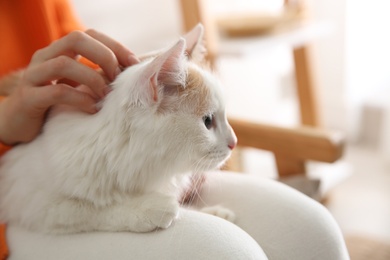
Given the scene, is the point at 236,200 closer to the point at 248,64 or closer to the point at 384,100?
the point at 248,64

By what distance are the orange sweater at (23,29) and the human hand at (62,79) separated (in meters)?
0.21

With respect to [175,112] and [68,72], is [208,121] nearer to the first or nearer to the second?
[175,112]

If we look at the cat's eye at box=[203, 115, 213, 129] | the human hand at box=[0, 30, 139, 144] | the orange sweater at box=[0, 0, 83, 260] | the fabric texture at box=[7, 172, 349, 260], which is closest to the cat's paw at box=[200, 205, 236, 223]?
the fabric texture at box=[7, 172, 349, 260]

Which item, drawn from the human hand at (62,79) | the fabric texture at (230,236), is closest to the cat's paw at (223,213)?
the fabric texture at (230,236)

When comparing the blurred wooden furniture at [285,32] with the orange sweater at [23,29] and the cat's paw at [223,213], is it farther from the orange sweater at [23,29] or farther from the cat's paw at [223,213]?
the cat's paw at [223,213]

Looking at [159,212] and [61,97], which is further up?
[61,97]

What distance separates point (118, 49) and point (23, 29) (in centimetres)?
31

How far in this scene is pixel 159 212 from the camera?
0.56 meters

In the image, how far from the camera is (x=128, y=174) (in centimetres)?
59

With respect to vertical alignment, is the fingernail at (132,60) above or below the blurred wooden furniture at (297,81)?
above

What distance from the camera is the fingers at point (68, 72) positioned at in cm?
59

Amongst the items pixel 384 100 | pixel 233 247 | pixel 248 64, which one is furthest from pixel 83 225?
pixel 384 100

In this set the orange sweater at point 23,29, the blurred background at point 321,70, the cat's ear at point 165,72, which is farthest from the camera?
the blurred background at point 321,70

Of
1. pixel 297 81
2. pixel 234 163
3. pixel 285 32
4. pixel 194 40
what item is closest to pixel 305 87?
pixel 297 81
